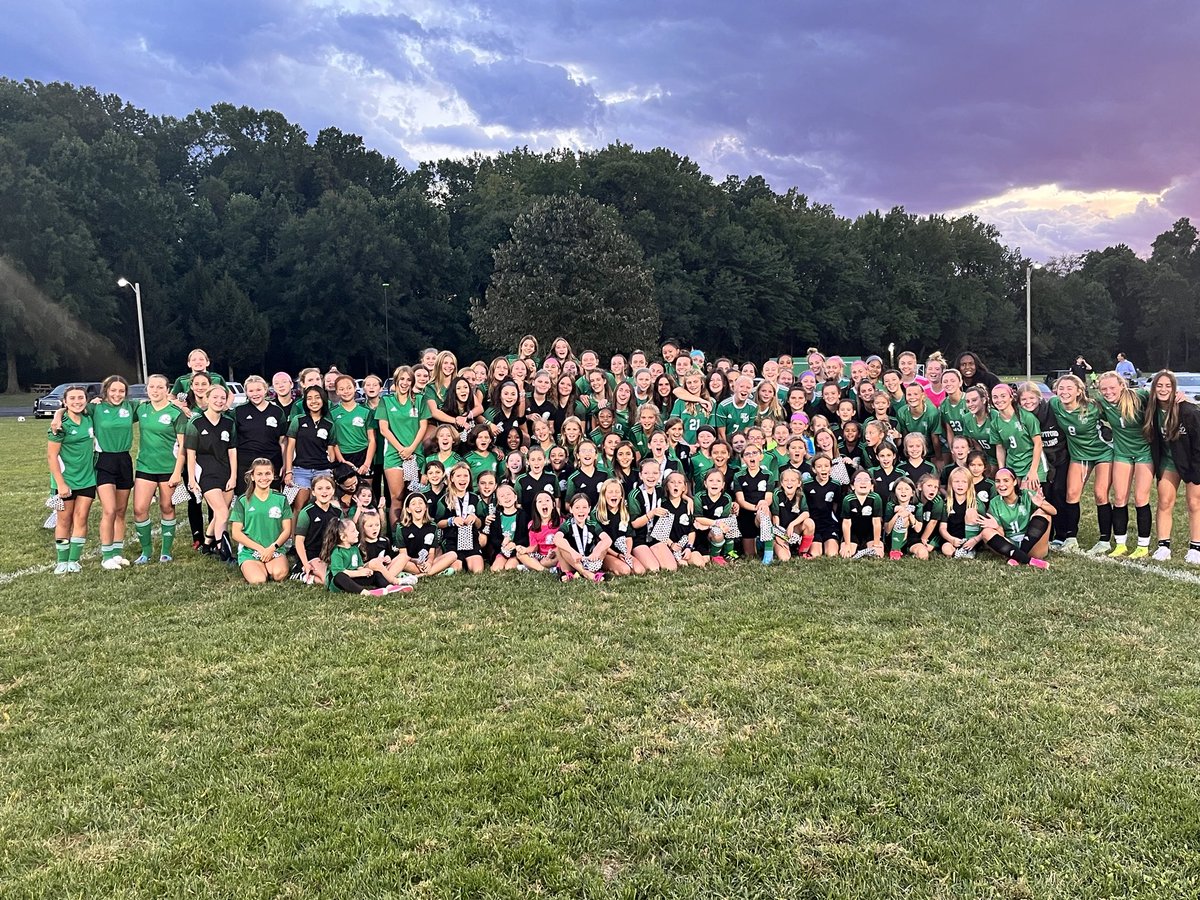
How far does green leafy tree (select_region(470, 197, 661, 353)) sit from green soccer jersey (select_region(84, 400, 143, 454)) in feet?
85.1

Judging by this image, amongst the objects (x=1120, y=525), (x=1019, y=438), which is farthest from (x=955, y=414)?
(x=1120, y=525)

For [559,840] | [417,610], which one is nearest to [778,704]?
[559,840]

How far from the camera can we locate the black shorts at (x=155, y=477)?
22.2 ft

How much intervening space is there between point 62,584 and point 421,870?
196 inches

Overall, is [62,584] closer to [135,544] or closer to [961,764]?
[135,544]

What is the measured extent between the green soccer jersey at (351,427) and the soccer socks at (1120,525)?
668 cm

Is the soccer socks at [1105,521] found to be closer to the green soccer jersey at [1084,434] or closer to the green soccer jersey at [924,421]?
the green soccer jersey at [1084,434]

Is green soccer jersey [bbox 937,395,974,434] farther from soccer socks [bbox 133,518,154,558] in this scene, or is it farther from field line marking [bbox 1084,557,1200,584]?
soccer socks [bbox 133,518,154,558]

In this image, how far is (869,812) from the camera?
2.83m

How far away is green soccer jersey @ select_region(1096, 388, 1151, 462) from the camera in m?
6.79

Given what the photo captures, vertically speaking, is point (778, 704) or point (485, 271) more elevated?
point (485, 271)

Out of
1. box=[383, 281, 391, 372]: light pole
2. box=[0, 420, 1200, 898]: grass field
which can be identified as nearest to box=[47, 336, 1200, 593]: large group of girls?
box=[0, 420, 1200, 898]: grass field

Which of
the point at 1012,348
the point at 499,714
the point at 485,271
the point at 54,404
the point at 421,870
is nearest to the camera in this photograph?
the point at 421,870

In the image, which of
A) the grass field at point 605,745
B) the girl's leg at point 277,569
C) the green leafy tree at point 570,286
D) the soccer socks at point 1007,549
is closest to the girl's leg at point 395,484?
the girl's leg at point 277,569
